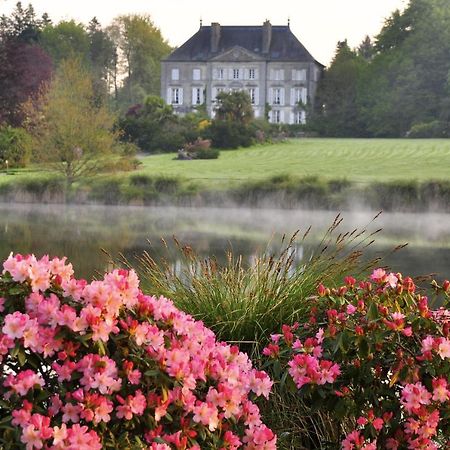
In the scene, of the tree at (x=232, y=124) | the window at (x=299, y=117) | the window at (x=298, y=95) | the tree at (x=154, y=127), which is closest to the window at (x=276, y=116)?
the window at (x=298, y=95)

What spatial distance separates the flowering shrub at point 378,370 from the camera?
2615mm

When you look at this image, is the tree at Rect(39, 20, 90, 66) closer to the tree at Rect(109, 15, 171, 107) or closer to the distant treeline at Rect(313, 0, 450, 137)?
the tree at Rect(109, 15, 171, 107)

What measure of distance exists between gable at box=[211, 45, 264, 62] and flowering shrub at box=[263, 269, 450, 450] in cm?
3786

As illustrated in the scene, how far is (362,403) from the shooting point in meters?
2.72

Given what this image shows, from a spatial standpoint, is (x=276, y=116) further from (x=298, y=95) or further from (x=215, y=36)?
(x=215, y=36)

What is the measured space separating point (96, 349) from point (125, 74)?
3518 centimetres

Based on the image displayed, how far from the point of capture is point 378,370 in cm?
272

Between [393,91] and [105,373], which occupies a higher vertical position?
[393,91]

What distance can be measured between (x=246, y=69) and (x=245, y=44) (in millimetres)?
1719

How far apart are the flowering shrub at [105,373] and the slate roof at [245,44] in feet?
124

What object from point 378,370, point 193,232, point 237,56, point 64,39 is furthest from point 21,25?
point 378,370

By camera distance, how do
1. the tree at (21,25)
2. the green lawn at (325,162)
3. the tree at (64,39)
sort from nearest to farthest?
the green lawn at (325,162) < the tree at (21,25) < the tree at (64,39)

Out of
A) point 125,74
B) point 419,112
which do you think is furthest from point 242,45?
point 419,112

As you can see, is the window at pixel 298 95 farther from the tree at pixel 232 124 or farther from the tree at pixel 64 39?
the tree at pixel 64 39
